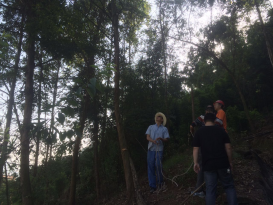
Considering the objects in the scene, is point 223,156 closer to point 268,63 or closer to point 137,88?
point 137,88

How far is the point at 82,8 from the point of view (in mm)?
8258

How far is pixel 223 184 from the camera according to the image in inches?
126

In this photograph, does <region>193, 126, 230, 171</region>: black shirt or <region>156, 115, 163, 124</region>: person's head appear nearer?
<region>193, 126, 230, 171</region>: black shirt

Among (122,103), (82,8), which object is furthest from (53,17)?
(122,103)

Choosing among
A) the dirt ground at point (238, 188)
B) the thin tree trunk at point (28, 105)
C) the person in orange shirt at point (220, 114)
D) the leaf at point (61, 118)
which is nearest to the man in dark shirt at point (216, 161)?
the dirt ground at point (238, 188)

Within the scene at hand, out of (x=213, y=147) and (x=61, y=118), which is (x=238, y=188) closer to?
(x=213, y=147)

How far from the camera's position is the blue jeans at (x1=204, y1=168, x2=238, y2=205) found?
123 inches

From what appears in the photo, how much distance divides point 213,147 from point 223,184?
542 millimetres

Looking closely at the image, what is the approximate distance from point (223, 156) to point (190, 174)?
101 inches

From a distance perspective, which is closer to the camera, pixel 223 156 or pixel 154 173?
pixel 223 156

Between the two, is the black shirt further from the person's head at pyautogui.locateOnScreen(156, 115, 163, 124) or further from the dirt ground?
the person's head at pyautogui.locateOnScreen(156, 115, 163, 124)

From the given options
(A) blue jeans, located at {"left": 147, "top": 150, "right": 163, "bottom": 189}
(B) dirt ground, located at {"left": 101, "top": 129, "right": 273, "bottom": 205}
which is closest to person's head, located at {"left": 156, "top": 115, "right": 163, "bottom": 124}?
(A) blue jeans, located at {"left": 147, "top": 150, "right": 163, "bottom": 189}

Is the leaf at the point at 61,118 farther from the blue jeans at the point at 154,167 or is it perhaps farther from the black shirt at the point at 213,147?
the blue jeans at the point at 154,167

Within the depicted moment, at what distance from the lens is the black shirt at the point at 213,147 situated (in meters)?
3.17
